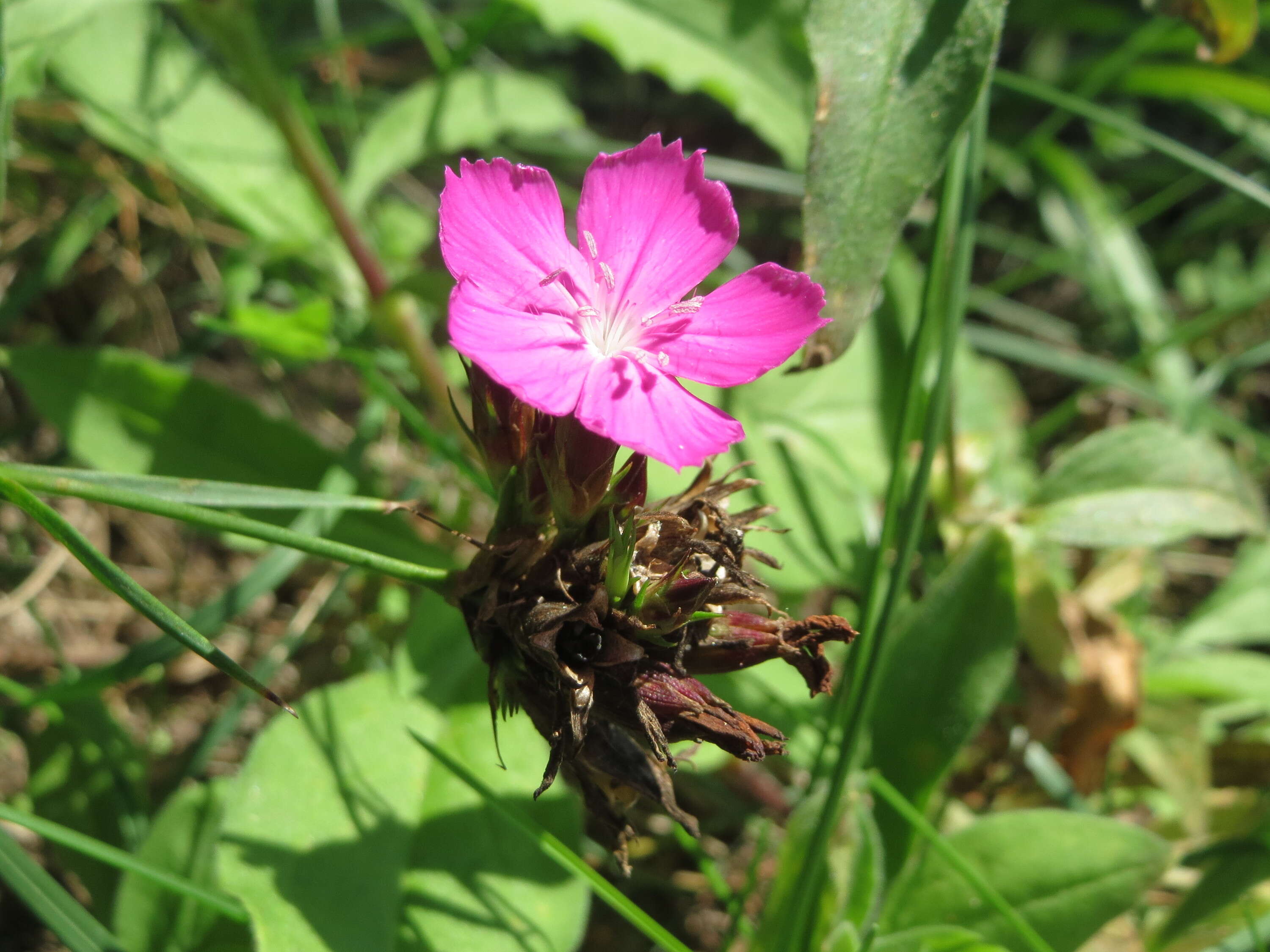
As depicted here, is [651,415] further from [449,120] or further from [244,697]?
[449,120]

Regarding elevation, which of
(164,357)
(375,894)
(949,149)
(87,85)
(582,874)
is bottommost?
(375,894)

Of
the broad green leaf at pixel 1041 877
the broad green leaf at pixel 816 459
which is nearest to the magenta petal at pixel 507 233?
the broad green leaf at pixel 816 459

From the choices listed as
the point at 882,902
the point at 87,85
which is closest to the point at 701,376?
the point at 882,902

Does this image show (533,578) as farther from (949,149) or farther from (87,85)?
(87,85)

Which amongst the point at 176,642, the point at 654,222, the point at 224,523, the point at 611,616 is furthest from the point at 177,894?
the point at 654,222

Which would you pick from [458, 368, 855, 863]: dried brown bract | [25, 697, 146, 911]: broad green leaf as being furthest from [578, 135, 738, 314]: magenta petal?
[25, 697, 146, 911]: broad green leaf

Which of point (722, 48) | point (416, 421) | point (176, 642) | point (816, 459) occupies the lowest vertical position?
point (176, 642)
